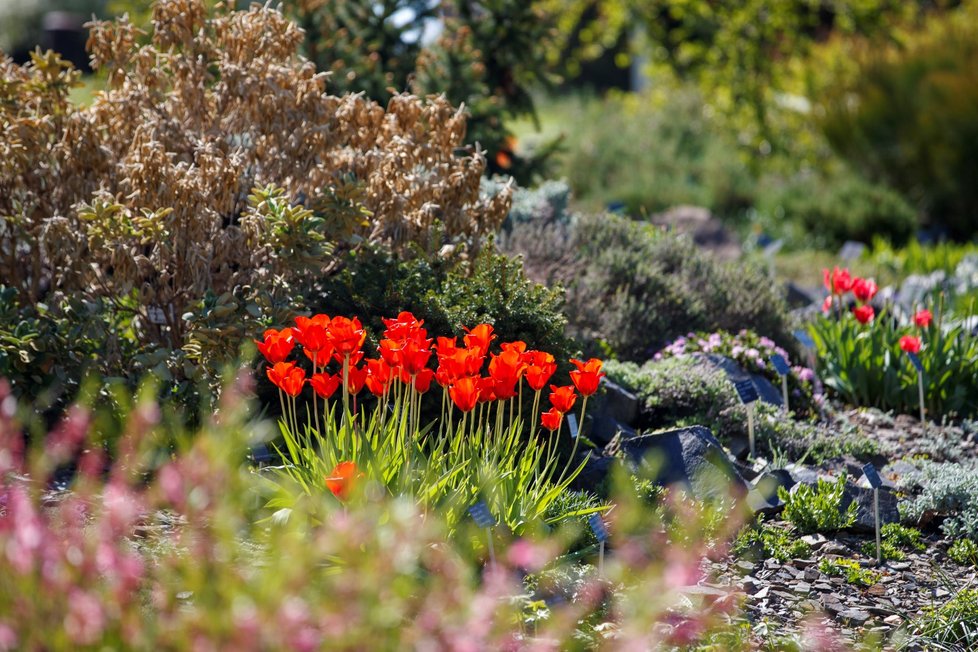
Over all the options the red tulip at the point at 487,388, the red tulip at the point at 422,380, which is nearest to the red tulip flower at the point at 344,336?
the red tulip at the point at 422,380

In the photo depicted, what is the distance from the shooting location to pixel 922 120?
10539mm

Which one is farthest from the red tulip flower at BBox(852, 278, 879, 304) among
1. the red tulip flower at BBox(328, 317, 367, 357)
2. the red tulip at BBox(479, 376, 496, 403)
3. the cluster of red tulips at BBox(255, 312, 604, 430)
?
the red tulip flower at BBox(328, 317, 367, 357)

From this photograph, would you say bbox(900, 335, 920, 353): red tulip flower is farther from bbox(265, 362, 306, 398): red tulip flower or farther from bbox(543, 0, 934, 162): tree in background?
bbox(543, 0, 934, 162): tree in background

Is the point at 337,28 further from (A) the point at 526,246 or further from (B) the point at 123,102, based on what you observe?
(B) the point at 123,102

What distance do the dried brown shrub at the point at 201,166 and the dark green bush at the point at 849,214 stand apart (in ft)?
21.6

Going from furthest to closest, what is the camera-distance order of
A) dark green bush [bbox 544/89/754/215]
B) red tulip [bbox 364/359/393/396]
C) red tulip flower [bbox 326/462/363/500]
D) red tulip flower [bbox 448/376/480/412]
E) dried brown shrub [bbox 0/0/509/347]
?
dark green bush [bbox 544/89/754/215]
dried brown shrub [bbox 0/0/509/347]
red tulip [bbox 364/359/393/396]
red tulip flower [bbox 448/376/480/412]
red tulip flower [bbox 326/462/363/500]

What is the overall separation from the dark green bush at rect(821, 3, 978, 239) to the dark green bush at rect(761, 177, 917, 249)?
35 cm

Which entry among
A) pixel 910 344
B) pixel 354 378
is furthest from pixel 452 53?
pixel 354 378

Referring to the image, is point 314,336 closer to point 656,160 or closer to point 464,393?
point 464,393

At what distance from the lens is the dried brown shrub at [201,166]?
4.32 meters

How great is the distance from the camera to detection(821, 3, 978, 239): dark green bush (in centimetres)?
1042

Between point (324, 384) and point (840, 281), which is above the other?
point (840, 281)

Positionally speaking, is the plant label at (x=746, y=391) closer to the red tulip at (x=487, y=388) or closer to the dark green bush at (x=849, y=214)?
the red tulip at (x=487, y=388)

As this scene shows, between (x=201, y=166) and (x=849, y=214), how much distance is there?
776cm
